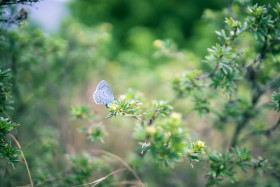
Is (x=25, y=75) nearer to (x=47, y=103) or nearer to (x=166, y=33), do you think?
(x=47, y=103)

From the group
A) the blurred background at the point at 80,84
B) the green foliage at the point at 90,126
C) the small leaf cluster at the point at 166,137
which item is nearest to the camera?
the small leaf cluster at the point at 166,137

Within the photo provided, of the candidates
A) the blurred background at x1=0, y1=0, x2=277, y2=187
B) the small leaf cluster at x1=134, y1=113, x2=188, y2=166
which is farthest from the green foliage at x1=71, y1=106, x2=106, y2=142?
the small leaf cluster at x1=134, y1=113, x2=188, y2=166

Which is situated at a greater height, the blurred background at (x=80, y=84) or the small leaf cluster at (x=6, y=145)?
the blurred background at (x=80, y=84)

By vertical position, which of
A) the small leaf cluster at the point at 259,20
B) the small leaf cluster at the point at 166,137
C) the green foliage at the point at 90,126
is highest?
the small leaf cluster at the point at 259,20

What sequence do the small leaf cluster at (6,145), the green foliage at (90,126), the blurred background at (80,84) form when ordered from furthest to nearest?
the blurred background at (80,84) → the green foliage at (90,126) → the small leaf cluster at (6,145)

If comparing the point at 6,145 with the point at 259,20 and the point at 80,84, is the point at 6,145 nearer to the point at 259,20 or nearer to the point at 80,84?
the point at 259,20

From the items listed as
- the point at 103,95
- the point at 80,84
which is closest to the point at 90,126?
the point at 103,95

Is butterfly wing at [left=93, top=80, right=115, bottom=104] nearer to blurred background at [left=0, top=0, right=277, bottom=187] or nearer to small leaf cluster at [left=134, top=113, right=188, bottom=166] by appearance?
small leaf cluster at [left=134, top=113, right=188, bottom=166]

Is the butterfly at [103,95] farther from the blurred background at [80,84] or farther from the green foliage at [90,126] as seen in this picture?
the blurred background at [80,84]

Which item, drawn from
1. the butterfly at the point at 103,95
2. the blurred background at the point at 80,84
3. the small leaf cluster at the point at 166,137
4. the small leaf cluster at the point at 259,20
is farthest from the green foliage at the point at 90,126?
the small leaf cluster at the point at 259,20
